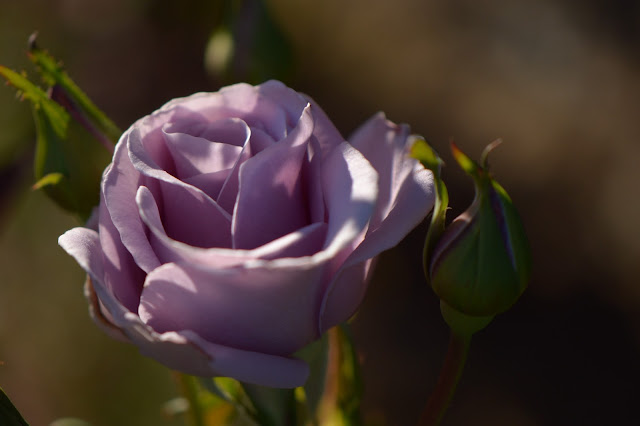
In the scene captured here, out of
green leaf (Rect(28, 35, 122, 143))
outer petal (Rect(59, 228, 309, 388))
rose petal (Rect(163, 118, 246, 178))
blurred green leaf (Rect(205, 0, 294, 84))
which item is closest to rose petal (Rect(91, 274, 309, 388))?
outer petal (Rect(59, 228, 309, 388))

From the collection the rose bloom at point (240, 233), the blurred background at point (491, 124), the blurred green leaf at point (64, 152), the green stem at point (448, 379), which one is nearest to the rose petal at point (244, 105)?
the rose bloom at point (240, 233)

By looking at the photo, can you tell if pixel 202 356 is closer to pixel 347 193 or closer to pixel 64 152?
pixel 347 193

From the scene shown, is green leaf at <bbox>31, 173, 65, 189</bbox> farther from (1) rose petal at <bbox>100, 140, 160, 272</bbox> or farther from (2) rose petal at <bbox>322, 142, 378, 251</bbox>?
(2) rose petal at <bbox>322, 142, 378, 251</bbox>

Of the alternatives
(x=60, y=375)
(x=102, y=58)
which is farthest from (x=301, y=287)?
(x=102, y=58)

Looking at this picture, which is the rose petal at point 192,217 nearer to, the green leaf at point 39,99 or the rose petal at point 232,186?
the rose petal at point 232,186

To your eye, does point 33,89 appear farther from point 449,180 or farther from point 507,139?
point 507,139

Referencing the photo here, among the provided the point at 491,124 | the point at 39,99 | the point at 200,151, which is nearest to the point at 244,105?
the point at 200,151

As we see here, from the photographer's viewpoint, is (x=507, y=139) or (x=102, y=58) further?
(x=102, y=58)
